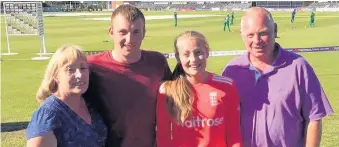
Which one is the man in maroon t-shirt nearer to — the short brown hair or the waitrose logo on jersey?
the short brown hair

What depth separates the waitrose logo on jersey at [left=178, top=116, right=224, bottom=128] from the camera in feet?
11.1

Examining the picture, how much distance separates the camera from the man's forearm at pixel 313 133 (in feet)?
11.5

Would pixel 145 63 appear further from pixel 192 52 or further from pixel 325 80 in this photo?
pixel 325 80

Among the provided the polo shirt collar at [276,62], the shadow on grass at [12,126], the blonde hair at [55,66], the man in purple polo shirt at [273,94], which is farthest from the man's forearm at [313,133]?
the shadow on grass at [12,126]

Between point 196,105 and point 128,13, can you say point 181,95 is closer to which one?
point 196,105

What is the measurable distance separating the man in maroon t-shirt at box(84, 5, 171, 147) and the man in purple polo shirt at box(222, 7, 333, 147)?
80 cm

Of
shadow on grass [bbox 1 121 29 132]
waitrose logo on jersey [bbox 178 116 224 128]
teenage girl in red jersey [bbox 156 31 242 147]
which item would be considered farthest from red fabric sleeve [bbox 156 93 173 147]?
shadow on grass [bbox 1 121 29 132]

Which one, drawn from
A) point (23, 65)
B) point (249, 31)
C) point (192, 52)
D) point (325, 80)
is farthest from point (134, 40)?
point (23, 65)

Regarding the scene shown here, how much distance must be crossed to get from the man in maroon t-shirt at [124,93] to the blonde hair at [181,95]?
0.79 feet

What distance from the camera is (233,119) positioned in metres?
3.44

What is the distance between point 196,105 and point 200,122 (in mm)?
138

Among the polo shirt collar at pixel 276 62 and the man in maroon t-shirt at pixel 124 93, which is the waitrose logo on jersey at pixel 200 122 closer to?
the man in maroon t-shirt at pixel 124 93

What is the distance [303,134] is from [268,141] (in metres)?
Result: 0.33

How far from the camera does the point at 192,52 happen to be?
3361 mm
